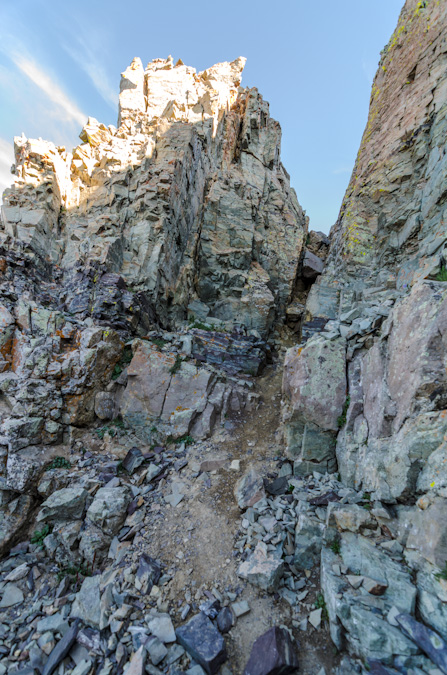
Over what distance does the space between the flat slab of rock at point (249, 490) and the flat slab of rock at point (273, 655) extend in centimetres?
235

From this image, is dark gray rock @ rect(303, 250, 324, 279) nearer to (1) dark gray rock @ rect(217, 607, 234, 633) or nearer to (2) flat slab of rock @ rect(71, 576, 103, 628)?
(1) dark gray rock @ rect(217, 607, 234, 633)

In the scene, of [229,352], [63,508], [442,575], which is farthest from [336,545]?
[229,352]

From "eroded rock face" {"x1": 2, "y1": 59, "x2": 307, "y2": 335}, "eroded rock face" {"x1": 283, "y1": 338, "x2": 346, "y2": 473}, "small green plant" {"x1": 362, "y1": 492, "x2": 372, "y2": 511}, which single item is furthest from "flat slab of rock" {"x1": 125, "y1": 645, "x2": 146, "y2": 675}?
"eroded rock face" {"x1": 2, "y1": 59, "x2": 307, "y2": 335}

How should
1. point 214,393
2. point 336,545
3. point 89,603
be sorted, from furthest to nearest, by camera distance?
point 214,393 → point 89,603 → point 336,545

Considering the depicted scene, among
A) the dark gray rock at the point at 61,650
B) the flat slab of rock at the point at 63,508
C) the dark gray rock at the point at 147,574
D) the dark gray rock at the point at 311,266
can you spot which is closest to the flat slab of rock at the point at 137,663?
the dark gray rock at the point at 147,574

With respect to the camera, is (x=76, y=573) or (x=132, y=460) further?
(x=132, y=460)

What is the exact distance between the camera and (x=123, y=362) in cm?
1084

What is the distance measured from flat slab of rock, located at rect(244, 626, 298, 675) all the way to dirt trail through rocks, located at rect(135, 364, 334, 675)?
0.50 ft

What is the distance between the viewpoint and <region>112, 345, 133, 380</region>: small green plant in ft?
34.3

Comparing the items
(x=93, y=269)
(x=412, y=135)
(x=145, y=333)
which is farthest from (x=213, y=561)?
(x=412, y=135)

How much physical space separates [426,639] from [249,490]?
12.9 feet

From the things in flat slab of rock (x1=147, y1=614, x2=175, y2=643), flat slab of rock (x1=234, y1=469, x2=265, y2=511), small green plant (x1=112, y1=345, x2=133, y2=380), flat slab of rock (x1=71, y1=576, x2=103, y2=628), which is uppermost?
small green plant (x1=112, y1=345, x2=133, y2=380)

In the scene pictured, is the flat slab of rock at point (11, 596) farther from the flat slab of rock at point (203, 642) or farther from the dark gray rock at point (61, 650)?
the flat slab of rock at point (203, 642)

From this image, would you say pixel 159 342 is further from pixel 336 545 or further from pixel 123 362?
pixel 336 545
